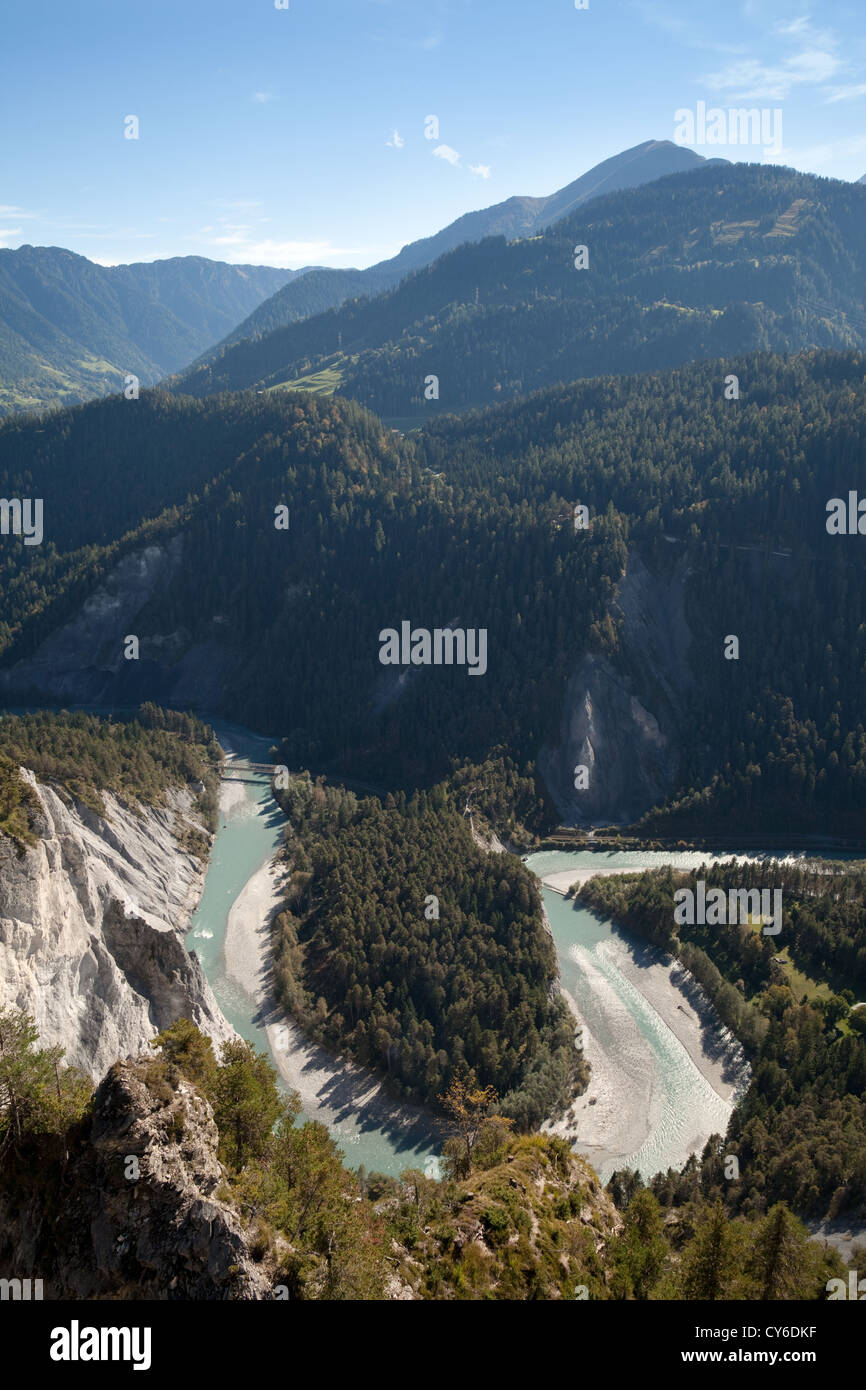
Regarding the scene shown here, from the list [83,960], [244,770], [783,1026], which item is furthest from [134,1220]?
[244,770]

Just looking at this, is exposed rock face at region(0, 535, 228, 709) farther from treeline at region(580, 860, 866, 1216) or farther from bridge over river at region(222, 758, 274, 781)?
treeline at region(580, 860, 866, 1216)

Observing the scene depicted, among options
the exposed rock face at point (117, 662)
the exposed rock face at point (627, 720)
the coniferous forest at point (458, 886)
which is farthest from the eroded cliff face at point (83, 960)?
the exposed rock face at point (117, 662)

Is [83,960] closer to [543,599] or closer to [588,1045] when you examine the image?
[588,1045]

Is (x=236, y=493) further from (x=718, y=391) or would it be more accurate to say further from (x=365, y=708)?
(x=718, y=391)

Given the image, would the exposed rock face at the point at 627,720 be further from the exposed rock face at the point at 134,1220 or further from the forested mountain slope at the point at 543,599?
the exposed rock face at the point at 134,1220
